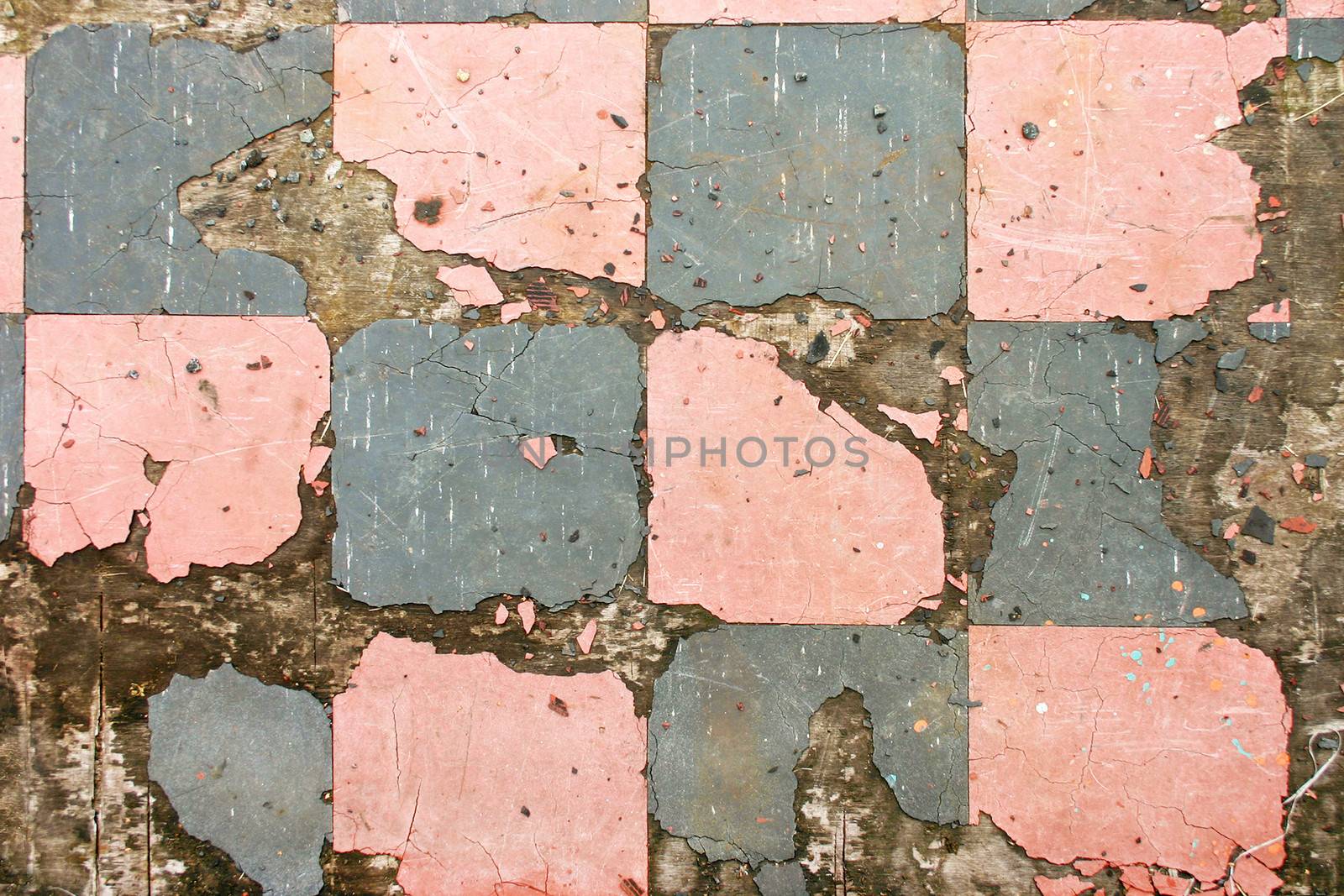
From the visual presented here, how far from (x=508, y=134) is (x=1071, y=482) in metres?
3.04

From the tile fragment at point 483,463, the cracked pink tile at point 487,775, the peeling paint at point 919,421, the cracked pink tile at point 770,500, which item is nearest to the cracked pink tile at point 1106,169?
the peeling paint at point 919,421

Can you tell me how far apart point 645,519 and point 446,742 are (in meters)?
1.37

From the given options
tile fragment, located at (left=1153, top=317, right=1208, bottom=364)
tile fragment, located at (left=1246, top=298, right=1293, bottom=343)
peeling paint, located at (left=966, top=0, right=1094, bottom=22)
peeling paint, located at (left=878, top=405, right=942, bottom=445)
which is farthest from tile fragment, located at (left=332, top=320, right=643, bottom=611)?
tile fragment, located at (left=1246, top=298, right=1293, bottom=343)

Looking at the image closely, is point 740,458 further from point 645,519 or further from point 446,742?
point 446,742

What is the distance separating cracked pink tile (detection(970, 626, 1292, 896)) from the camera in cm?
413

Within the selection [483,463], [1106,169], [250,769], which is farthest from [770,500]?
[250,769]

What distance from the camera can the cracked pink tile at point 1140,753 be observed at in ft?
13.6

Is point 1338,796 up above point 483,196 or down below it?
below

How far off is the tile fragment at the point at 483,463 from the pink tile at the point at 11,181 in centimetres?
151

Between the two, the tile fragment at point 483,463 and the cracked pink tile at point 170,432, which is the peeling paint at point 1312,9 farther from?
the cracked pink tile at point 170,432

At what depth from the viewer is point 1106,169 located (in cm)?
422

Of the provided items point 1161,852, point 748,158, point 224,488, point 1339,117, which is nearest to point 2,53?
point 224,488

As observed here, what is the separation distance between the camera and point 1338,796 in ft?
13.6

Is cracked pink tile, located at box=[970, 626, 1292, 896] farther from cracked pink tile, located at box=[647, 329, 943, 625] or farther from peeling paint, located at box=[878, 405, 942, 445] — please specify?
peeling paint, located at box=[878, 405, 942, 445]
